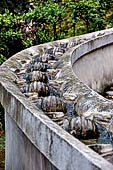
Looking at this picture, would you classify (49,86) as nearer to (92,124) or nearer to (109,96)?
(92,124)

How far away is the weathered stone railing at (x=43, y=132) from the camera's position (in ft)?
6.20

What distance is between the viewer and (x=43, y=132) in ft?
7.23

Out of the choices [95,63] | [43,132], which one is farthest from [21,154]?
[95,63]

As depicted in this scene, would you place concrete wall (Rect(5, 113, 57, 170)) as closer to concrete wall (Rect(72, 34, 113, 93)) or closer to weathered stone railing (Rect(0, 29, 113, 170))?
weathered stone railing (Rect(0, 29, 113, 170))

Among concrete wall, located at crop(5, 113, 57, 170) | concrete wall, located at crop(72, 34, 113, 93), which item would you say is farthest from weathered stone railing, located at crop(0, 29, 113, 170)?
concrete wall, located at crop(72, 34, 113, 93)

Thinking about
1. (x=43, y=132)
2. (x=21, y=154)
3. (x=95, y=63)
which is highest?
(x=95, y=63)

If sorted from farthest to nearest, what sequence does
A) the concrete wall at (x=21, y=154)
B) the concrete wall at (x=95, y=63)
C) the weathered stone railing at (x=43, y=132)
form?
the concrete wall at (x=95, y=63) → the concrete wall at (x=21, y=154) → the weathered stone railing at (x=43, y=132)

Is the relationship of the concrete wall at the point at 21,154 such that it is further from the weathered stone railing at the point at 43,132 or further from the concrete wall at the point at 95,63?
the concrete wall at the point at 95,63

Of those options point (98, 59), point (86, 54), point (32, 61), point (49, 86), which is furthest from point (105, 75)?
point (49, 86)

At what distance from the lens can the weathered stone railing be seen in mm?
1890

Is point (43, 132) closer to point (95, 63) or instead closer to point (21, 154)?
point (21, 154)

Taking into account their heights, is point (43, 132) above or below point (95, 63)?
below

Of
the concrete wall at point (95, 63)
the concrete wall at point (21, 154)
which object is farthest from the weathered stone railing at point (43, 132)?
the concrete wall at point (95, 63)

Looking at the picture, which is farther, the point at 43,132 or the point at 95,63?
the point at 95,63
